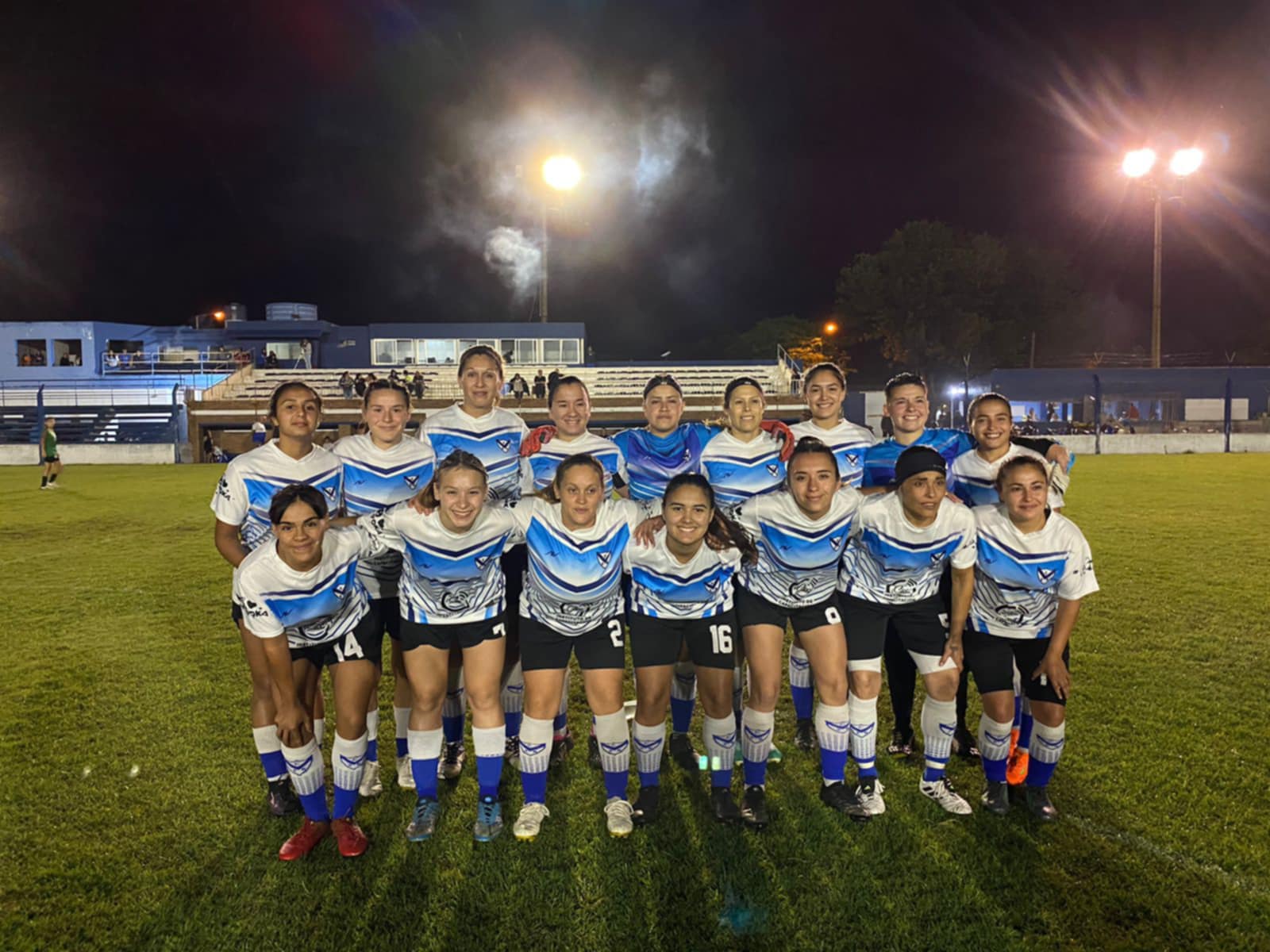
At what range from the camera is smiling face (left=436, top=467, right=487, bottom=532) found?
3.31m

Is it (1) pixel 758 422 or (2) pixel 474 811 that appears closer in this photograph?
(2) pixel 474 811

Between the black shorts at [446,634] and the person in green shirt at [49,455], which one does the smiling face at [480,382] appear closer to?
the black shorts at [446,634]

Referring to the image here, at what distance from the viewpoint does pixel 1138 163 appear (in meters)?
32.9

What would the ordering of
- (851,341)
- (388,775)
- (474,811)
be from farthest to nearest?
(851,341) → (388,775) → (474,811)

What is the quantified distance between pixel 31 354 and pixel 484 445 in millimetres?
50981

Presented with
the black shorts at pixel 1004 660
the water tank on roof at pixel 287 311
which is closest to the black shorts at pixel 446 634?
the black shorts at pixel 1004 660

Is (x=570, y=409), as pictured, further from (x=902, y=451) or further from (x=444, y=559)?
(x=902, y=451)

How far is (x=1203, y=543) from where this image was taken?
390 inches

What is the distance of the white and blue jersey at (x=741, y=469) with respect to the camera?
4035 mm

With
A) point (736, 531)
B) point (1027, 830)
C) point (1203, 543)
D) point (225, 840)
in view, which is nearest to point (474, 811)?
point (225, 840)

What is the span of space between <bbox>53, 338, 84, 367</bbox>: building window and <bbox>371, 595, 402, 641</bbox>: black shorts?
162ft

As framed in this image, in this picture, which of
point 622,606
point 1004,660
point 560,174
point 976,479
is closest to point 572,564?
point 622,606

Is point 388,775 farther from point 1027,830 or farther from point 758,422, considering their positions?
point 1027,830

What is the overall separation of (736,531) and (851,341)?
5411 centimetres
